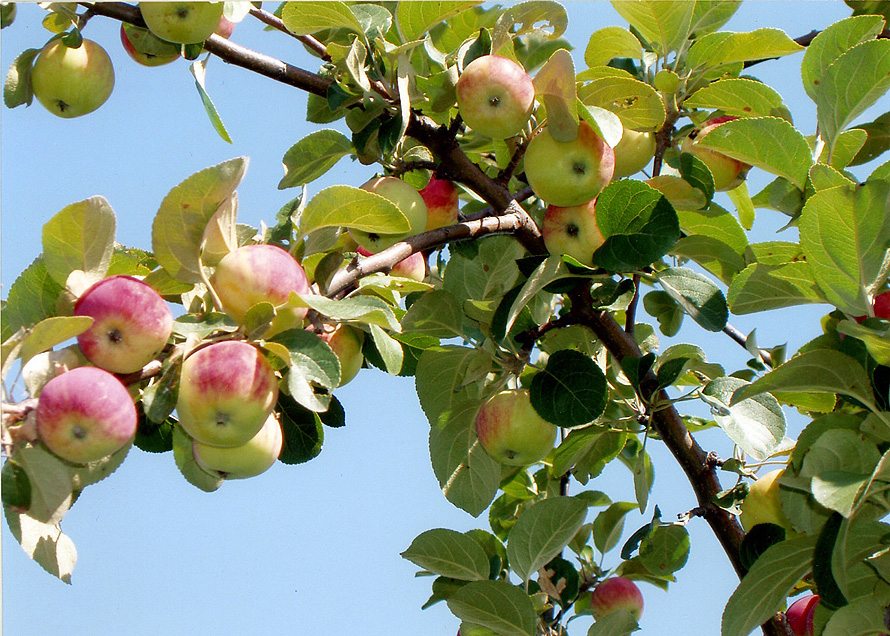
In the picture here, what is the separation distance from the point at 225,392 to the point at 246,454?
175 millimetres

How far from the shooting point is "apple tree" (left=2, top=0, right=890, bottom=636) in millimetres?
988

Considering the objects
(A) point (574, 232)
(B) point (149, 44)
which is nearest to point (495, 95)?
(A) point (574, 232)

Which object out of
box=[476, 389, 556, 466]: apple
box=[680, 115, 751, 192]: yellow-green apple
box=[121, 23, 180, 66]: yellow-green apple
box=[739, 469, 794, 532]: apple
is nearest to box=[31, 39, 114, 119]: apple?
box=[121, 23, 180, 66]: yellow-green apple

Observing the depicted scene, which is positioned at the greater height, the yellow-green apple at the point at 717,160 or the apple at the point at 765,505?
the yellow-green apple at the point at 717,160

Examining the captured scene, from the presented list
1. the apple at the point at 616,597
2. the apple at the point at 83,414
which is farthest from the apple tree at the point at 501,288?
the apple at the point at 616,597

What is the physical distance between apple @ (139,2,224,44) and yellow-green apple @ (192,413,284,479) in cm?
62

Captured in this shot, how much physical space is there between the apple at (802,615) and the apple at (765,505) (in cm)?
17

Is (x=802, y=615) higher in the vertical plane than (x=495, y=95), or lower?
lower

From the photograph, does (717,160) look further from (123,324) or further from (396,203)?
(123,324)

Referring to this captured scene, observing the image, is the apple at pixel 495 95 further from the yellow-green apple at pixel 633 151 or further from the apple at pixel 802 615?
the apple at pixel 802 615

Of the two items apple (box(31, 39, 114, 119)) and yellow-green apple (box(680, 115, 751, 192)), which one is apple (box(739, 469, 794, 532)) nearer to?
yellow-green apple (box(680, 115, 751, 192))

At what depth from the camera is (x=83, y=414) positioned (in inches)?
35.1

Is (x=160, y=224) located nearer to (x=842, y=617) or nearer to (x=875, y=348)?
(x=875, y=348)

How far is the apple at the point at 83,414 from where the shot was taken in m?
0.90
